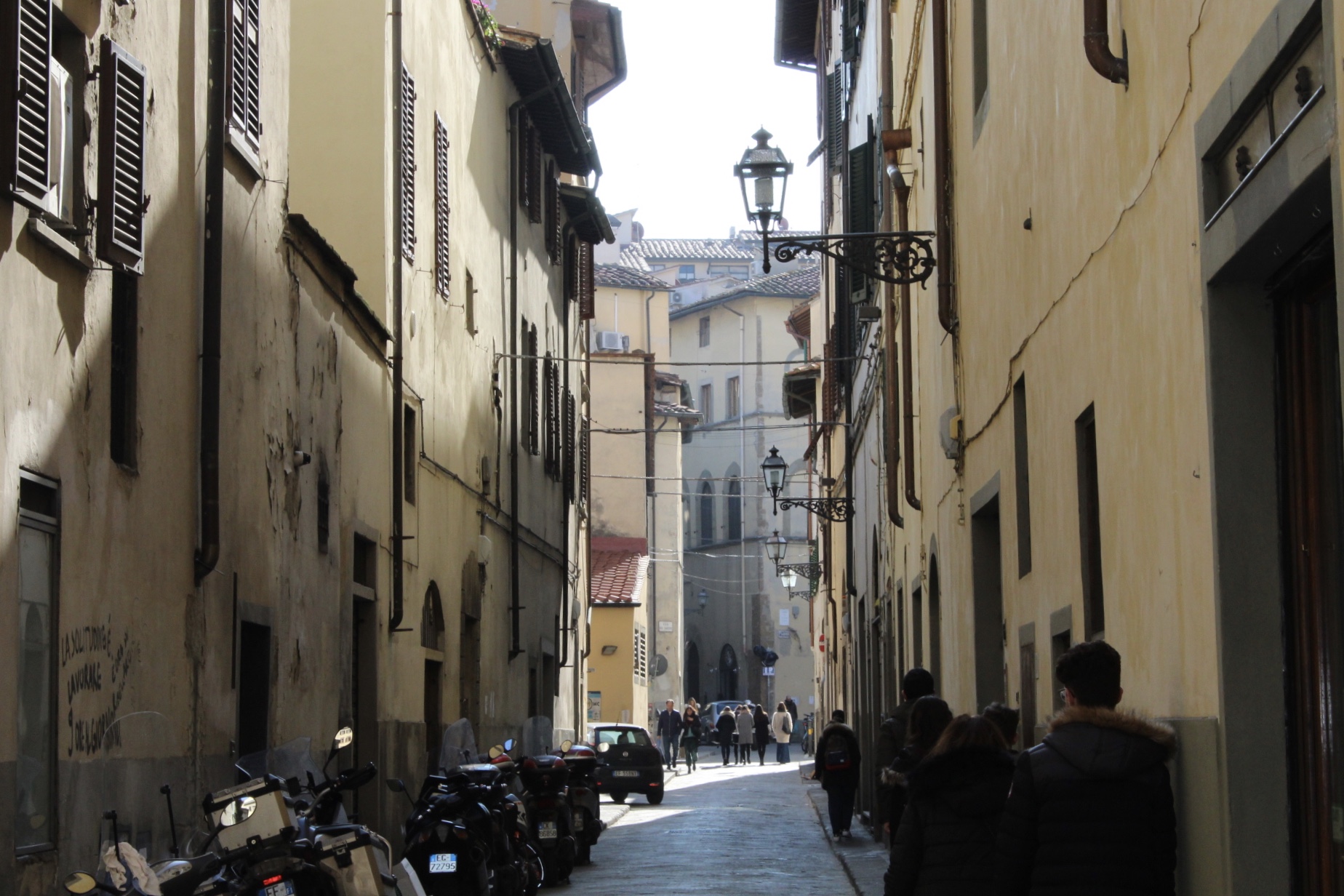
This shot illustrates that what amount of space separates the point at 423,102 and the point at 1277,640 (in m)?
13.4

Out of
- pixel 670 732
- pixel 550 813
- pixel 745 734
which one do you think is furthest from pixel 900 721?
pixel 745 734

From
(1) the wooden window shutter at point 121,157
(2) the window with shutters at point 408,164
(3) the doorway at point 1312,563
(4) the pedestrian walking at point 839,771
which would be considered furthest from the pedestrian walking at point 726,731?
(3) the doorway at point 1312,563

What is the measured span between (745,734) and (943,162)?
35661mm

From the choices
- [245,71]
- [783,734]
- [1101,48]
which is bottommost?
[783,734]

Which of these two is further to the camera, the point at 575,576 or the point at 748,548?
the point at 748,548

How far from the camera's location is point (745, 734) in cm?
4709

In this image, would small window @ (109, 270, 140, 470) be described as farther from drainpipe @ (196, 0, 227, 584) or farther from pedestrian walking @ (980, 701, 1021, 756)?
pedestrian walking @ (980, 701, 1021, 756)

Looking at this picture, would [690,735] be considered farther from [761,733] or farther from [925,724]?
[925,724]

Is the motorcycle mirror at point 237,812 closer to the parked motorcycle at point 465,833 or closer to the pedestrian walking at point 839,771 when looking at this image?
the parked motorcycle at point 465,833

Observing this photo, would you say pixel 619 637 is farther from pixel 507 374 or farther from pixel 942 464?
pixel 942 464

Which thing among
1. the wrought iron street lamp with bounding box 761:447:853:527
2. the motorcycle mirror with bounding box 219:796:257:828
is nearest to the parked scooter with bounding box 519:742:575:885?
the motorcycle mirror with bounding box 219:796:257:828

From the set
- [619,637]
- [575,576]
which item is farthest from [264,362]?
[619,637]

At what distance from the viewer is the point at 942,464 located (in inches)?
552

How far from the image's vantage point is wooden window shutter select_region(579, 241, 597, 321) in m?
32.8
